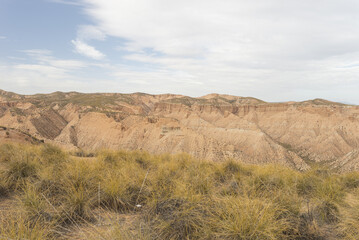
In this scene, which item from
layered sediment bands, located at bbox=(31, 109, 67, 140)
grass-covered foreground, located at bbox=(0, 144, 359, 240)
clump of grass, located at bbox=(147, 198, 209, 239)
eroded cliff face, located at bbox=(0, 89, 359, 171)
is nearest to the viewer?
grass-covered foreground, located at bbox=(0, 144, 359, 240)

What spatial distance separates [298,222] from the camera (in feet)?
8.88

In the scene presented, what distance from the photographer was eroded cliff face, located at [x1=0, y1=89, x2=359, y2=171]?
136ft

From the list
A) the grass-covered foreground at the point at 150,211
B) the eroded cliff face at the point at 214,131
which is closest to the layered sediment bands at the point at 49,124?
the eroded cliff face at the point at 214,131

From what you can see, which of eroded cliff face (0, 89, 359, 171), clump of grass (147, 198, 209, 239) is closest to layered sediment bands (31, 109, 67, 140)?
eroded cliff face (0, 89, 359, 171)

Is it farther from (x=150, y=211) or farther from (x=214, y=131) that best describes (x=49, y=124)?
(x=150, y=211)

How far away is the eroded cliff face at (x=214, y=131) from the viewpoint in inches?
1636

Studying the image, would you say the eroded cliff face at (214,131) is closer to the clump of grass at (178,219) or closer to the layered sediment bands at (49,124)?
the layered sediment bands at (49,124)

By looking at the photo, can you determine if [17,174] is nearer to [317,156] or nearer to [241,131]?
[241,131]

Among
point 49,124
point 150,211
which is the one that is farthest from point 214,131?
point 150,211

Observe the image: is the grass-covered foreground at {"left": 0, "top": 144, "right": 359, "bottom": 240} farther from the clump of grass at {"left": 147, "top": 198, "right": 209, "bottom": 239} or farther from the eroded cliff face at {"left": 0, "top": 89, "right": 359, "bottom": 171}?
the eroded cliff face at {"left": 0, "top": 89, "right": 359, "bottom": 171}

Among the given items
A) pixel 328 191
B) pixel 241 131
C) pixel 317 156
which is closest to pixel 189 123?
pixel 241 131

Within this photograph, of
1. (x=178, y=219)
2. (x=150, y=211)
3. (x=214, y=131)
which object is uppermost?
(x=178, y=219)

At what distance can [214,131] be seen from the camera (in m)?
57.0

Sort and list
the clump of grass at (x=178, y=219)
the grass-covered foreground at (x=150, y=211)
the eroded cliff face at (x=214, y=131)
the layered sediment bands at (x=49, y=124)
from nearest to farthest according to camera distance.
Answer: the grass-covered foreground at (x=150, y=211)
the clump of grass at (x=178, y=219)
the eroded cliff face at (x=214, y=131)
the layered sediment bands at (x=49, y=124)
